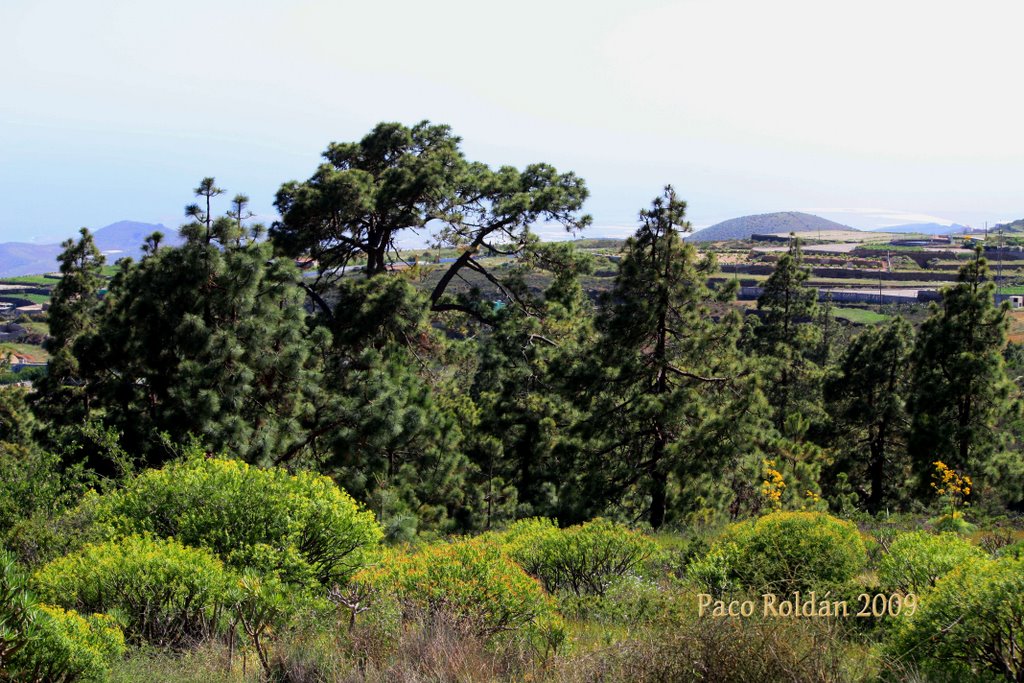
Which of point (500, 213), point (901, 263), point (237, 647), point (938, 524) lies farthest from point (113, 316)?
point (901, 263)

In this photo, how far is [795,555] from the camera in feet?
23.1

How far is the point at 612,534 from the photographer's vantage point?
839cm

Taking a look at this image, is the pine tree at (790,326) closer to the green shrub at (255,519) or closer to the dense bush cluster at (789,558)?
the dense bush cluster at (789,558)

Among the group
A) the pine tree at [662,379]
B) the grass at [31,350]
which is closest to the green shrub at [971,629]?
the pine tree at [662,379]

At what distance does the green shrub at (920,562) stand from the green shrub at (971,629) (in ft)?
2.91

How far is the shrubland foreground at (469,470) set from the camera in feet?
17.3

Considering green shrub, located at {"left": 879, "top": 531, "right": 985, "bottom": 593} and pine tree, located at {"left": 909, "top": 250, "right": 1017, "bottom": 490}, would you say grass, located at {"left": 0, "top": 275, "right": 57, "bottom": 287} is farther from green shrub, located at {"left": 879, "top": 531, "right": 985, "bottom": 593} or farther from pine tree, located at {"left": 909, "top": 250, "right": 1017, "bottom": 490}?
green shrub, located at {"left": 879, "top": 531, "right": 985, "bottom": 593}

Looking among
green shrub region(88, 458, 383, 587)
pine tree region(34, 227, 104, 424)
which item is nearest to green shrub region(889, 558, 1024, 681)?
green shrub region(88, 458, 383, 587)

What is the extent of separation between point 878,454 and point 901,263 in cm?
10608

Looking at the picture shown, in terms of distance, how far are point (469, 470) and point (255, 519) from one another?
362 inches

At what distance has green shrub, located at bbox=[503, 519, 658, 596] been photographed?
8.16 meters

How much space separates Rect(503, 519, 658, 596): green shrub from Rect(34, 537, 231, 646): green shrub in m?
3.17

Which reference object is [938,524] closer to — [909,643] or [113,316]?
[909,643]

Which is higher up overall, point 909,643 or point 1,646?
point 1,646
